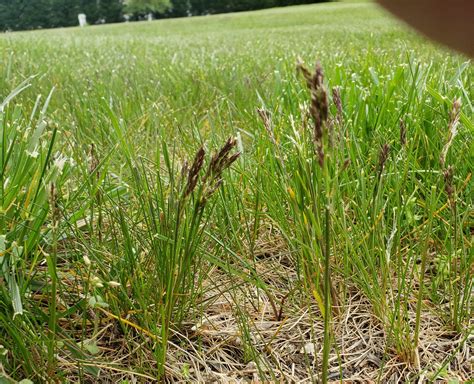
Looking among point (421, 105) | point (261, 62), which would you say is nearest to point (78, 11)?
point (261, 62)

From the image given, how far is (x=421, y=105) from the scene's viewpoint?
83.0 inches

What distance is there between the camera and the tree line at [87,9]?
41.6 meters

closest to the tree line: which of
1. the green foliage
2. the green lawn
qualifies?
the green foliage

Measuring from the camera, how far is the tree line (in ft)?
136

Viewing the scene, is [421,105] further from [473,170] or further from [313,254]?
[313,254]

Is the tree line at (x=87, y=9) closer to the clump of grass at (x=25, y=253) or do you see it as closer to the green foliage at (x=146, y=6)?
the green foliage at (x=146, y=6)

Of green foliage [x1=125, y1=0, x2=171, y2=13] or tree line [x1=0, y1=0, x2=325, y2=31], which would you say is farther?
green foliage [x1=125, y1=0, x2=171, y2=13]

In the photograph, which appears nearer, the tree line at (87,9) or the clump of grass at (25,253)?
the clump of grass at (25,253)

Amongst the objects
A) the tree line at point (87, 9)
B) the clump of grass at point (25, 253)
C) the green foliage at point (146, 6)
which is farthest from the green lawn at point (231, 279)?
the green foliage at point (146, 6)

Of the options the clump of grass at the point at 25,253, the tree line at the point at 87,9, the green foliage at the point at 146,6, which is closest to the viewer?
the clump of grass at the point at 25,253

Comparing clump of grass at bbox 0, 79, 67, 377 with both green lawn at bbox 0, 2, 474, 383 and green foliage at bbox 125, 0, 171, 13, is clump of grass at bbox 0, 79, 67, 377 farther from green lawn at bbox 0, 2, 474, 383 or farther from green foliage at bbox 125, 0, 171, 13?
green foliage at bbox 125, 0, 171, 13

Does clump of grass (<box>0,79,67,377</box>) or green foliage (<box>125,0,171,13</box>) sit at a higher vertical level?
green foliage (<box>125,0,171,13</box>)

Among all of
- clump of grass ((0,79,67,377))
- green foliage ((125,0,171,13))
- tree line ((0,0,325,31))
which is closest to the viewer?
clump of grass ((0,79,67,377))

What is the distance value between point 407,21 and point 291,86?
2174 mm
